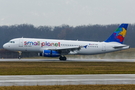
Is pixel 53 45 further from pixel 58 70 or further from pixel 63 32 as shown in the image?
pixel 63 32

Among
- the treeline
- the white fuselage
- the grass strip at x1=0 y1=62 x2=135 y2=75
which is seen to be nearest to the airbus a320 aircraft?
the white fuselage

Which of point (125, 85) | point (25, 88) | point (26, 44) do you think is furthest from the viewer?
point (26, 44)

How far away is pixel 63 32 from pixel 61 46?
116 feet

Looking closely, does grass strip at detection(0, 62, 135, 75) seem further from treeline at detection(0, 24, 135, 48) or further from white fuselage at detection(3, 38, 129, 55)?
treeline at detection(0, 24, 135, 48)

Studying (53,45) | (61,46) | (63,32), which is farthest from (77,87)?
(63,32)

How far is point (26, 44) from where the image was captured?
51.4 meters

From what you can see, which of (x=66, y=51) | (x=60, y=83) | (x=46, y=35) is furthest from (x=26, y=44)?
(x=46, y=35)

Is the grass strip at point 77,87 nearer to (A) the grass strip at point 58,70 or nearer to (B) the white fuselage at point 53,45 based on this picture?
(A) the grass strip at point 58,70

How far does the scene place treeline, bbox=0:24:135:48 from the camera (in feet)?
291

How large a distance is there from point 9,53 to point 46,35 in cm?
2594

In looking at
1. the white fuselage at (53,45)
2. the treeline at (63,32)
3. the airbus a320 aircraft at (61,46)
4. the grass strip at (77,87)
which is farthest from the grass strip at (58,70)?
the treeline at (63,32)

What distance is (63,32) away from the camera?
8869 cm

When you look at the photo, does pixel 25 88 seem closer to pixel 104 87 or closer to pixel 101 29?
pixel 104 87

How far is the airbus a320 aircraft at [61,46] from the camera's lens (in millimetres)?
51469
